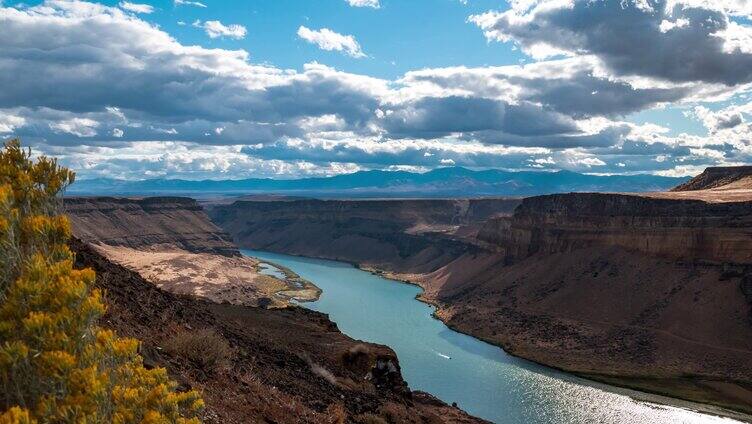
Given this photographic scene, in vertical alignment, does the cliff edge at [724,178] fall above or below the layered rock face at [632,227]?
above

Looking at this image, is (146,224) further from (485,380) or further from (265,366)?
(265,366)

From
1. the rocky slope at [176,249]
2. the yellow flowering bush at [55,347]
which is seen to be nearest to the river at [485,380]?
the rocky slope at [176,249]

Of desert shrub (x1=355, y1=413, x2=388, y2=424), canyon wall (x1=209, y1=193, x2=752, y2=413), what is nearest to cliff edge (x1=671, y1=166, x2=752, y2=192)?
canyon wall (x1=209, y1=193, x2=752, y2=413)

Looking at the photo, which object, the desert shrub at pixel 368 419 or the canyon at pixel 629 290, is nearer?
the desert shrub at pixel 368 419

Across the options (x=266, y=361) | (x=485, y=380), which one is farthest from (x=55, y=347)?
(x=485, y=380)

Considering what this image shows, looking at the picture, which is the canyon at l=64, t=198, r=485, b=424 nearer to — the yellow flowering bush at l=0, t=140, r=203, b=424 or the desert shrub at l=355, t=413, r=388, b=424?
the desert shrub at l=355, t=413, r=388, b=424

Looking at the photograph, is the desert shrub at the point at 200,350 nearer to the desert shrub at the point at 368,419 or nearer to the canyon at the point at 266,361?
the canyon at the point at 266,361
